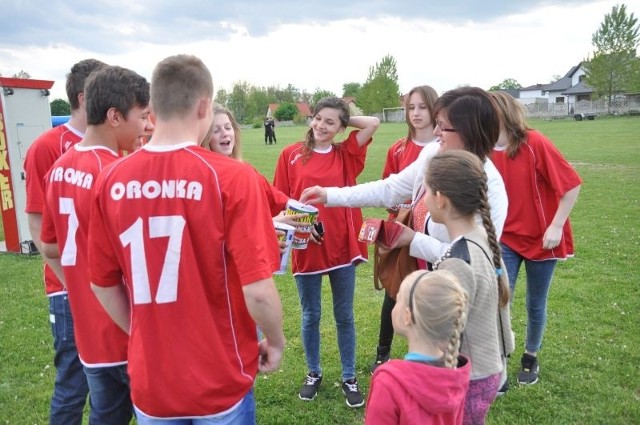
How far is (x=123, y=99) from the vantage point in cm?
237

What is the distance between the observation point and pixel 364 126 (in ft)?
13.4

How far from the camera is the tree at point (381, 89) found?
240 ft

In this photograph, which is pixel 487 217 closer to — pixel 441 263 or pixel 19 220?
pixel 441 263

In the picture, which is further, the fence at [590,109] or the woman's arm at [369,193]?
the fence at [590,109]

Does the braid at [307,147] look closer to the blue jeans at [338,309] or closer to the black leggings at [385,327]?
the blue jeans at [338,309]

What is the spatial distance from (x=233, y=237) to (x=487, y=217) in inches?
44.2

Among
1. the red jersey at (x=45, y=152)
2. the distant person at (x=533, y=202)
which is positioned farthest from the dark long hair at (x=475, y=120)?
the red jersey at (x=45, y=152)

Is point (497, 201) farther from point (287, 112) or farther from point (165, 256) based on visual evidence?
point (287, 112)

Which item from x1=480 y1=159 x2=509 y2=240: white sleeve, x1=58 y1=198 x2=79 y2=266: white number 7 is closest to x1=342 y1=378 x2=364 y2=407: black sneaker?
x1=480 y1=159 x2=509 y2=240: white sleeve

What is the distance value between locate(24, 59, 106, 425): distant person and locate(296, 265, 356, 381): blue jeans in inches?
66.2

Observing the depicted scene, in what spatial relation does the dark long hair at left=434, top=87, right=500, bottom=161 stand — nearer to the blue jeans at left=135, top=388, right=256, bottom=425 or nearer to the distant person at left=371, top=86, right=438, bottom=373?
the distant person at left=371, top=86, right=438, bottom=373

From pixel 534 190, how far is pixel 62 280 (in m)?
3.32

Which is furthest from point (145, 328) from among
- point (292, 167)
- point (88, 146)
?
point (292, 167)

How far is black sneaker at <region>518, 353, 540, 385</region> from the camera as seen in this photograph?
4.21 m
